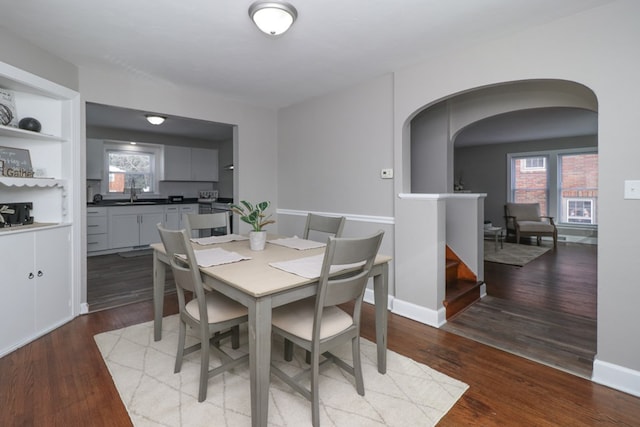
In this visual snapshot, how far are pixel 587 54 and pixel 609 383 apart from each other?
1994 millimetres

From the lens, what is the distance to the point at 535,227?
6793mm

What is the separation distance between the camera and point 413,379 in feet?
6.47

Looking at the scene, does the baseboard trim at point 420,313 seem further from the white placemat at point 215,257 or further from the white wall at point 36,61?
the white wall at point 36,61

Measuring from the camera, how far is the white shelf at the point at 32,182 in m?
2.31

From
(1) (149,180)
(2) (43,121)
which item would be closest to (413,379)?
(2) (43,121)

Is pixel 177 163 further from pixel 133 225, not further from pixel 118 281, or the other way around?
pixel 118 281

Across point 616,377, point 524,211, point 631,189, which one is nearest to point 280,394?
point 616,377

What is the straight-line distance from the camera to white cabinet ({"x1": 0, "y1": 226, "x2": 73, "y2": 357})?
2.28 m

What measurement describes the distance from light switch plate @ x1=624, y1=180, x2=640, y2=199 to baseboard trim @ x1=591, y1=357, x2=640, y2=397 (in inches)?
39.4

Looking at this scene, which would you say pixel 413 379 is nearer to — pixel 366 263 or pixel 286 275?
pixel 366 263

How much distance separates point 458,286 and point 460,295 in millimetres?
319

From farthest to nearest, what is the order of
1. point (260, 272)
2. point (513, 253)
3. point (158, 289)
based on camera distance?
1. point (513, 253)
2. point (158, 289)
3. point (260, 272)

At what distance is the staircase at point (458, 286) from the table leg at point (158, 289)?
2356 millimetres

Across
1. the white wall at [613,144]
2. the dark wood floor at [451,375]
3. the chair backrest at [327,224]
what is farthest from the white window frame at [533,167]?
the chair backrest at [327,224]
